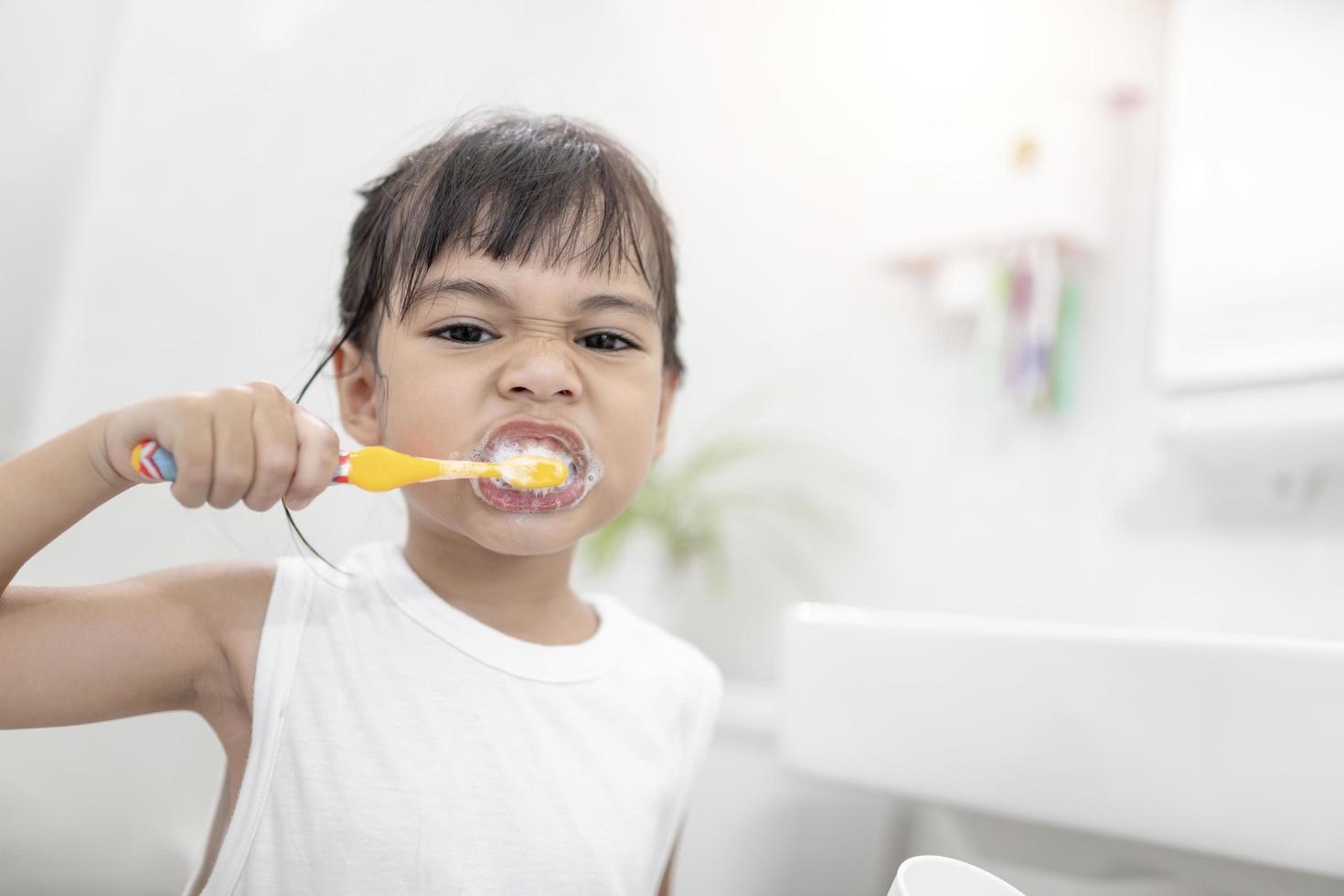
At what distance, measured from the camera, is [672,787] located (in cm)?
72

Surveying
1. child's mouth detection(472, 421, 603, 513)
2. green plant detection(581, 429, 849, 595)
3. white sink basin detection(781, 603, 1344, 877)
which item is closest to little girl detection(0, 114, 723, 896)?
child's mouth detection(472, 421, 603, 513)

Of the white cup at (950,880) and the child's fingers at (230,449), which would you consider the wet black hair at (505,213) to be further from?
the white cup at (950,880)

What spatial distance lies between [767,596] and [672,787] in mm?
837

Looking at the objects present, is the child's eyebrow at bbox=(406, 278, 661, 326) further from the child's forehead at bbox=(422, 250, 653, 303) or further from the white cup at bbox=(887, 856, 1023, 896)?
the white cup at bbox=(887, 856, 1023, 896)

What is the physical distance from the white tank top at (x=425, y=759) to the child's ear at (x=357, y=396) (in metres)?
0.08

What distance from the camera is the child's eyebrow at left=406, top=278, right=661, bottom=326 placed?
24.6 inches

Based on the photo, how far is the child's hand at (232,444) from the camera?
450mm

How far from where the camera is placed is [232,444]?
0.45 m

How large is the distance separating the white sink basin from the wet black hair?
298mm

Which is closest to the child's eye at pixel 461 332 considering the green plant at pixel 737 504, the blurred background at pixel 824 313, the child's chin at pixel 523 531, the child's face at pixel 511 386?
the child's face at pixel 511 386

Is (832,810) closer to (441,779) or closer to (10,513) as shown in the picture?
(441,779)

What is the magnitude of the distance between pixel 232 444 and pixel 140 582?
0.17 m

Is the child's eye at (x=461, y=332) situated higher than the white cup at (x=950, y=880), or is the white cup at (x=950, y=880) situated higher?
the child's eye at (x=461, y=332)

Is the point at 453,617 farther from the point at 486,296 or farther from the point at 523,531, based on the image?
the point at 486,296
